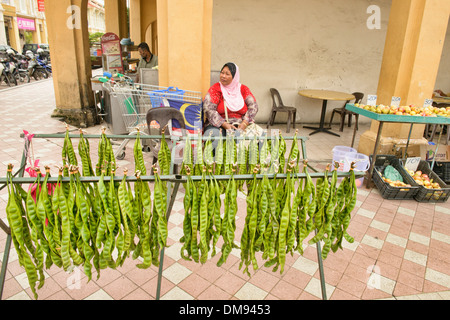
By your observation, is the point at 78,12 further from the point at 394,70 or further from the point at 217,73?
the point at 394,70

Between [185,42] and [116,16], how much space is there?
363 inches

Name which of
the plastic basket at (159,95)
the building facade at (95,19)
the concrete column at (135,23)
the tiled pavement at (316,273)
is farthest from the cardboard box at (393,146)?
the building facade at (95,19)

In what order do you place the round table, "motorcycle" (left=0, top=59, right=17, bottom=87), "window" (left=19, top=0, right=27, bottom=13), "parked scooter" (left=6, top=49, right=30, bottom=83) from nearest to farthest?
the round table
"motorcycle" (left=0, top=59, right=17, bottom=87)
"parked scooter" (left=6, top=49, right=30, bottom=83)
"window" (left=19, top=0, right=27, bottom=13)

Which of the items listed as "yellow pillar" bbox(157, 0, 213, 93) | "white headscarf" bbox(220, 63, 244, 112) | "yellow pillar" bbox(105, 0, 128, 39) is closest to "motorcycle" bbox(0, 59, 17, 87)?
"yellow pillar" bbox(105, 0, 128, 39)

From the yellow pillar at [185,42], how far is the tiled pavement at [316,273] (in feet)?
6.95

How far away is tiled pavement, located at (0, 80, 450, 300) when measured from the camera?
2.60m

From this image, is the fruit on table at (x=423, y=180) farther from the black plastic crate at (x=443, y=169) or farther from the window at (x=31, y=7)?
the window at (x=31, y=7)

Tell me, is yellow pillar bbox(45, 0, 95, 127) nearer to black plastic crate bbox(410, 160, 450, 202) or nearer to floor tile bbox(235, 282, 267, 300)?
floor tile bbox(235, 282, 267, 300)

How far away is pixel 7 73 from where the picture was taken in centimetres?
1260

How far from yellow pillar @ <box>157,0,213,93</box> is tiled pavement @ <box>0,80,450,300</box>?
6.95ft

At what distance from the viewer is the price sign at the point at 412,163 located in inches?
195
